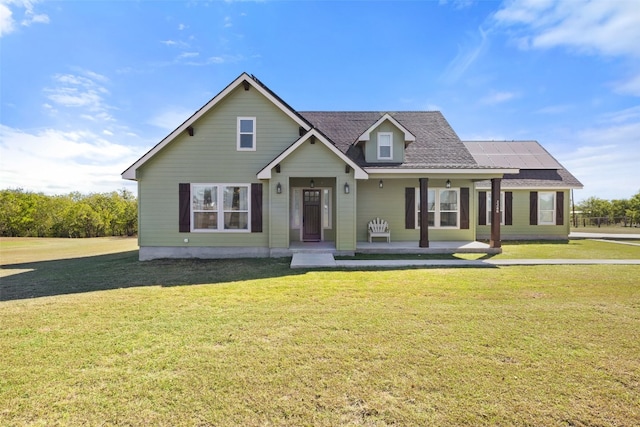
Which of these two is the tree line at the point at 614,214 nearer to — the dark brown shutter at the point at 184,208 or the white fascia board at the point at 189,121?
the white fascia board at the point at 189,121

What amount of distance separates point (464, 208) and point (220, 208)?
10.9 metres

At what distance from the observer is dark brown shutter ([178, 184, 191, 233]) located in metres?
11.0

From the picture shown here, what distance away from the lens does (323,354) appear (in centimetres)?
351

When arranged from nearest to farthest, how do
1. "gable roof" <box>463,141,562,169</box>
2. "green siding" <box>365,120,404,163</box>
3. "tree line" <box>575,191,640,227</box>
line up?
"green siding" <box>365,120,404,163</box>, "gable roof" <box>463,141,562,169</box>, "tree line" <box>575,191,640,227</box>

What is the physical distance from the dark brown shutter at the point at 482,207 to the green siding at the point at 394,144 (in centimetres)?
616

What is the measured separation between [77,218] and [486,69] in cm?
2750

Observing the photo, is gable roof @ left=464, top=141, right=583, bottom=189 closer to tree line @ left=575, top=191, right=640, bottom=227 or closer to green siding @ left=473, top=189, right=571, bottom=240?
green siding @ left=473, top=189, right=571, bottom=240

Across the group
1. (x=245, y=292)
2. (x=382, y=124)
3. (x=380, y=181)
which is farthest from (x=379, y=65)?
(x=245, y=292)

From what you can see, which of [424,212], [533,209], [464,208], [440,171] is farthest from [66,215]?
[533,209]

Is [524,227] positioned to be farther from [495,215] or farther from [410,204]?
[410,204]

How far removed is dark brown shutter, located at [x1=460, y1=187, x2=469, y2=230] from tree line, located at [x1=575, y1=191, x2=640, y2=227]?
2290 cm

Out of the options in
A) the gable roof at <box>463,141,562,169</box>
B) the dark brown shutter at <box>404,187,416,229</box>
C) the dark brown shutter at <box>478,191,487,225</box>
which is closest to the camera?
the dark brown shutter at <box>404,187,416,229</box>

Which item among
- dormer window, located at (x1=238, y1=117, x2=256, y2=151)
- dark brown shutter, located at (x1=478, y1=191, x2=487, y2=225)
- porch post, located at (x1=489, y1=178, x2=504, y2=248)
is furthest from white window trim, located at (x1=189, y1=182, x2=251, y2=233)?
dark brown shutter, located at (x1=478, y1=191, x2=487, y2=225)

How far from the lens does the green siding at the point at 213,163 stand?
10922mm
